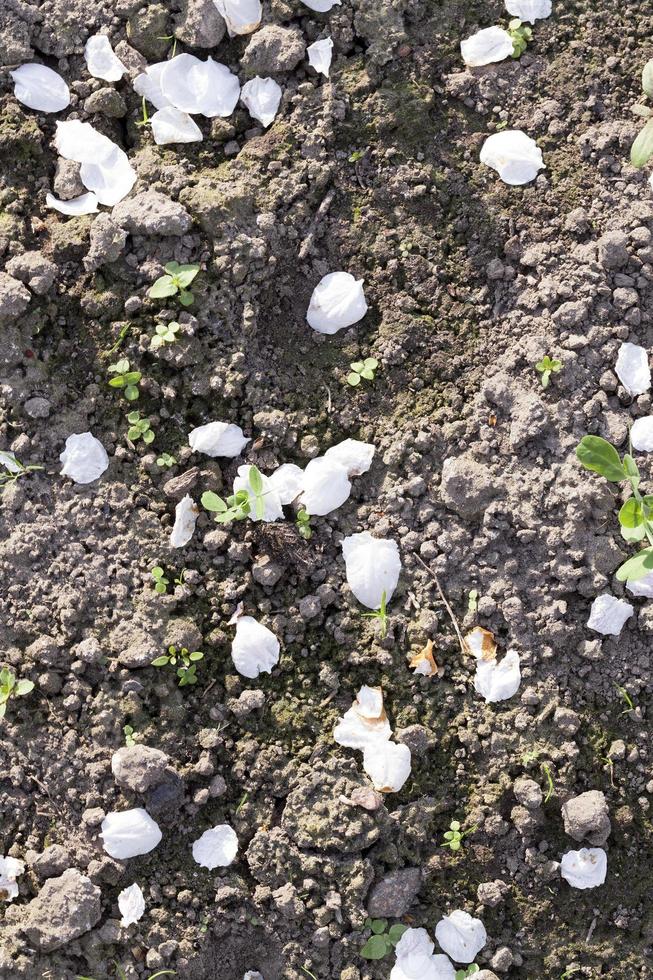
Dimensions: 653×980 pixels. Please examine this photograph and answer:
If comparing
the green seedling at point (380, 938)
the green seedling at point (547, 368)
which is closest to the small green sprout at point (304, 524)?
the green seedling at point (547, 368)

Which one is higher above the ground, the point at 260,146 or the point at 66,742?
the point at 260,146

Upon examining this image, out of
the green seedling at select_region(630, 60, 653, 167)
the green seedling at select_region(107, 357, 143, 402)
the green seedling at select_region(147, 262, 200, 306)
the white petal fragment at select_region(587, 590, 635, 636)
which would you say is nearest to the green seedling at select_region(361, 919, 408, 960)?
the white petal fragment at select_region(587, 590, 635, 636)

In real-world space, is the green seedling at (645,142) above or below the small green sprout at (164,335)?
above

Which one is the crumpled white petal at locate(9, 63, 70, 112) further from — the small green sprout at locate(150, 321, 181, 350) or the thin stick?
the thin stick

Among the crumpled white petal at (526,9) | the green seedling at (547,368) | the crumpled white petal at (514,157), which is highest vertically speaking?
the crumpled white petal at (526,9)

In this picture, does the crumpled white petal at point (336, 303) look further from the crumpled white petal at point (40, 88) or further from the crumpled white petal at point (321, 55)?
the crumpled white petal at point (40, 88)

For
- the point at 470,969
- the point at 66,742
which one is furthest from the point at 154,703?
the point at 470,969

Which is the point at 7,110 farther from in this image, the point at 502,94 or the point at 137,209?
the point at 502,94
